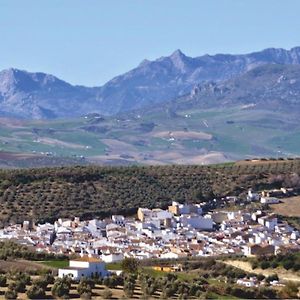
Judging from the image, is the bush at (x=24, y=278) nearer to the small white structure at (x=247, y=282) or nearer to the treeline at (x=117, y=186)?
the small white structure at (x=247, y=282)

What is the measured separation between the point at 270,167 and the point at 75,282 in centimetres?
7007

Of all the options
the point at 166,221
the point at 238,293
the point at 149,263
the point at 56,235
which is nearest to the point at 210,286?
the point at 238,293

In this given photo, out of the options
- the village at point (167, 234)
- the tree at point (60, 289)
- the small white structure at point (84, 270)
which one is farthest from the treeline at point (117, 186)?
the tree at point (60, 289)

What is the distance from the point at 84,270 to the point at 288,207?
51.1 meters

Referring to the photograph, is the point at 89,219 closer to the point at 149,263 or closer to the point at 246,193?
the point at 246,193

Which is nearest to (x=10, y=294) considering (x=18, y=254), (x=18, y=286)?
(x=18, y=286)

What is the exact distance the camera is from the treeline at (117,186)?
85812 mm

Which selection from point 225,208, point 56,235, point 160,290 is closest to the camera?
point 160,290

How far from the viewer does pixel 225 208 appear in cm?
9050

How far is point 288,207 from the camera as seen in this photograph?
89.1m

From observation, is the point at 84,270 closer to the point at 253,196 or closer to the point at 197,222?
the point at 197,222

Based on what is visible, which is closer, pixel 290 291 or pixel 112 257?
pixel 290 291

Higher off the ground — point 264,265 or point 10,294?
point 10,294

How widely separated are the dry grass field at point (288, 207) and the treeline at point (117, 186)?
527 cm
